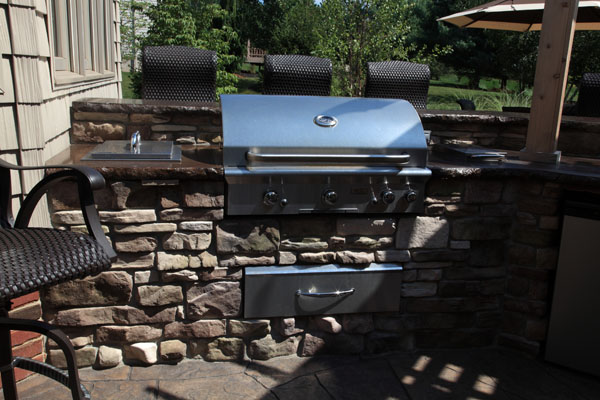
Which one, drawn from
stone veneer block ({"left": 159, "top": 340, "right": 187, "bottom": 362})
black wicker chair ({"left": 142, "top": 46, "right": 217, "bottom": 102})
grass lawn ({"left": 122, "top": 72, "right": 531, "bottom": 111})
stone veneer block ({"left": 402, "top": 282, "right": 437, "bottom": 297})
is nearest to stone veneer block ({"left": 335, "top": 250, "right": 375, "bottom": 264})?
stone veneer block ({"left": 402, "top": 282, "right": 437, "bottom": 297})

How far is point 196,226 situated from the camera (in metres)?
2.42

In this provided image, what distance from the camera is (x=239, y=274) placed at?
253 cm

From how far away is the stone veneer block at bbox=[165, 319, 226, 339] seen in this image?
99.7 inches

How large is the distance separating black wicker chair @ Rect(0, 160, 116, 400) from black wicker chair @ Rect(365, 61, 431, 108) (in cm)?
251

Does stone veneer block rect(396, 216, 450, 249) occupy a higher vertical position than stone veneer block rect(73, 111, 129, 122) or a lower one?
lower

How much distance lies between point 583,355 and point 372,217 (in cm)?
128

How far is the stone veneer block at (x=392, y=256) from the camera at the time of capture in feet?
8.73

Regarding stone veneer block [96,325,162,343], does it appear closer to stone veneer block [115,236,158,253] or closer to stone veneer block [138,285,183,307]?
stone veneer block [138,285,183,307]

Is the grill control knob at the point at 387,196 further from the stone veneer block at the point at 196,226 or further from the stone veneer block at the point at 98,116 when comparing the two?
the stone veneer block at the point at 98,116

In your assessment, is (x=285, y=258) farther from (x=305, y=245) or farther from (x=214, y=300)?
(x=214, y=300)

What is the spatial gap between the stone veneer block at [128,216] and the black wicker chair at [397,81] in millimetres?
2044

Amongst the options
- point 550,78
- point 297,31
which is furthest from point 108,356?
point 297,31

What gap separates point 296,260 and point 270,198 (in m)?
0.37

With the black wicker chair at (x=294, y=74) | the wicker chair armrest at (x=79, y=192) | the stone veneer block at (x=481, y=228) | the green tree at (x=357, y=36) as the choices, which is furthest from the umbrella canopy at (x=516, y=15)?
the wicker chair armrest at (x=79, y=192)
